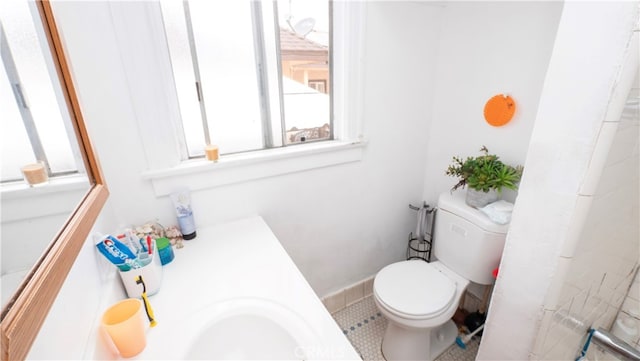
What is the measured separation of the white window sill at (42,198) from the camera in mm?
401

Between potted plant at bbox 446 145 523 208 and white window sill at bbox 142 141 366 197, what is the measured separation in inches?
20.2

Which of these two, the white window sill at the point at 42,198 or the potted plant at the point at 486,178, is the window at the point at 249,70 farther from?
the potted plant at the point at 486,178

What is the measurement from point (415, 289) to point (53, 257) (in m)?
1.30

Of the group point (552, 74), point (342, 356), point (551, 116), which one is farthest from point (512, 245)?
point (342, 356)

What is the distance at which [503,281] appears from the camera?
0.99 metres

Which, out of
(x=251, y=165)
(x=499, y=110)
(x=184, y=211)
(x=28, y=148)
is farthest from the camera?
(x=499, y=110)

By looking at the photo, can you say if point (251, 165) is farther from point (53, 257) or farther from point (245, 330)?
point (53, 257)

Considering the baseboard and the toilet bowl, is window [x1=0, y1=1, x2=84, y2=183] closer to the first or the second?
the toilet bowl

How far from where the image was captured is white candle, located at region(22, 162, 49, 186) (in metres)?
0.45

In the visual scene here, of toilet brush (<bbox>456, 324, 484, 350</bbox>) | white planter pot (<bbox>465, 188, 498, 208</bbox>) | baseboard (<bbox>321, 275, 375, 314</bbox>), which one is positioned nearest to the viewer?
white planter pot (<bbox>465, 188, 498, 208</bbox>)

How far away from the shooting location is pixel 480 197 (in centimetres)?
131

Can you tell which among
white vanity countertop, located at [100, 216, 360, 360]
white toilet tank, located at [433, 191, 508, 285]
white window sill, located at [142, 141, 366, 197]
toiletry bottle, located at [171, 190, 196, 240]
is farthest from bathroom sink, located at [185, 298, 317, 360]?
white toilet tank, located at [433, 191, 508, 285]

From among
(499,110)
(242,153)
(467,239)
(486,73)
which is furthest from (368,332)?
(486,73)

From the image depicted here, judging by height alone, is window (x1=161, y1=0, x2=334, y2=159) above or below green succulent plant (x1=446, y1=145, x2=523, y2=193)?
above
